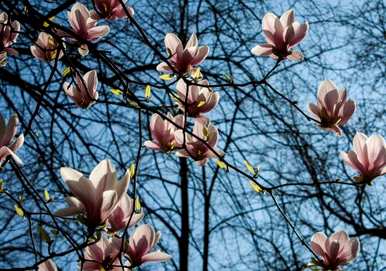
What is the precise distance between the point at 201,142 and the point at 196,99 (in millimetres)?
113

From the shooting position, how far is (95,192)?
3.05ft

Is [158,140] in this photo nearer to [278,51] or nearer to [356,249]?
[278,51]

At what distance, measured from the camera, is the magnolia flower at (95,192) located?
3.01 feet

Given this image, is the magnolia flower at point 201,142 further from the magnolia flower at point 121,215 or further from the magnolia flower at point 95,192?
the magnolia flower at point 95,192

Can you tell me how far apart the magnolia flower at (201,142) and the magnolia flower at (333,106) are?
0.89 feet

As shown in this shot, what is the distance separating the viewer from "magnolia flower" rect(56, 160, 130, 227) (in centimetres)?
92

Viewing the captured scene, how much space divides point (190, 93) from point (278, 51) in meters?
0.25

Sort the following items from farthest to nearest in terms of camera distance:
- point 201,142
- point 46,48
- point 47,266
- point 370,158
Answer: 1. point 46,48
2. point 201,142
3. point 370,158
4. point 47,266

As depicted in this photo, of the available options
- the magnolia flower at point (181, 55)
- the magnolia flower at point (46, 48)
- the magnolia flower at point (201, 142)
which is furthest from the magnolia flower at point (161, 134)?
the magnolia flower at point (46, 48)

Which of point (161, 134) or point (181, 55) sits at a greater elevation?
point (181, 55)

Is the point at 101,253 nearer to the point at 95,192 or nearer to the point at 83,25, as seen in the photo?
the point at 95,192

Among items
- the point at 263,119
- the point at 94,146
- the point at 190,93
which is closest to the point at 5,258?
the point at 94,146

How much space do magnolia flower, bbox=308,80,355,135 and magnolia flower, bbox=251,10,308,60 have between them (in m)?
0.12

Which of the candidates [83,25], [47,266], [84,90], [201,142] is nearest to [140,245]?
[47,266]
